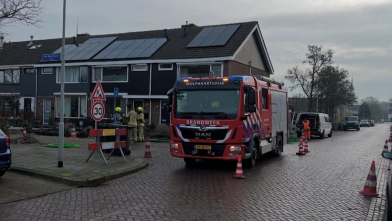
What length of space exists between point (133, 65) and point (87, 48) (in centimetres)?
631

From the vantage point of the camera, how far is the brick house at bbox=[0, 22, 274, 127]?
27.8 m

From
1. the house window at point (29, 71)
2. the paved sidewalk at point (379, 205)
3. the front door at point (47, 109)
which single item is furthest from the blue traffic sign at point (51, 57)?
the house window at point (29, 71)

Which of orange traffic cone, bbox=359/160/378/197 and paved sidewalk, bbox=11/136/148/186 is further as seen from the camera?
paved sidewalk, bbox=11/136/148/186

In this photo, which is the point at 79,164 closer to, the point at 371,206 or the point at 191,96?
the point at 191,96

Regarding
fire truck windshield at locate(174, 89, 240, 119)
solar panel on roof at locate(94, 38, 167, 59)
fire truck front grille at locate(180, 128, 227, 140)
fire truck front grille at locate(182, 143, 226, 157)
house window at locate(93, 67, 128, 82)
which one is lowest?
fire truck front grille at locate(182, 143, 226, 157)

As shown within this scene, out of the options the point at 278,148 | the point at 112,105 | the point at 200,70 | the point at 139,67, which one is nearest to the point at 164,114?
the point at 200,70

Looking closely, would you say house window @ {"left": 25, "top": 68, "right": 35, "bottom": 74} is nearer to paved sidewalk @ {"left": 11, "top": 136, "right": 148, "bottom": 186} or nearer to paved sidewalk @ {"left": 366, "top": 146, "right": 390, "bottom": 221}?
paved sidewalk @ {"left": 11, "top": 136, "right": 148, "bottom": 186}

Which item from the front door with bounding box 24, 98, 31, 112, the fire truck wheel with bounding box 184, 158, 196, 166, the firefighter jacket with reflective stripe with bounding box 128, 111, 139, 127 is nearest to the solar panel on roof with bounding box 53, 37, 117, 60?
the front door with bounding box 24, 98, 31, 112

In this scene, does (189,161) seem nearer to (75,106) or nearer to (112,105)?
(112,105)

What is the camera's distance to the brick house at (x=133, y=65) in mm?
27766

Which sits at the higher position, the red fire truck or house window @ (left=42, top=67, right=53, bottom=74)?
house window @ (left=42, top=67, right=53, bottom=74)

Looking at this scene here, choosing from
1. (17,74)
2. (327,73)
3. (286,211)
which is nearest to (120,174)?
(286,211)

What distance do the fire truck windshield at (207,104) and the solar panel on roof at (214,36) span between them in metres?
16.2

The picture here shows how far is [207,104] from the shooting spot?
11.3 meters
